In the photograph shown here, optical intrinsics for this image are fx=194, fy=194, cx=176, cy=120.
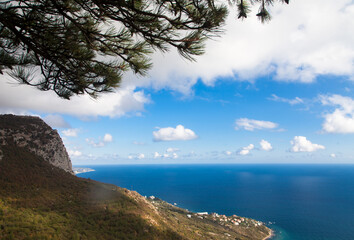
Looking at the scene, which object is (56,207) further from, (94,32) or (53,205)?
(94,32)

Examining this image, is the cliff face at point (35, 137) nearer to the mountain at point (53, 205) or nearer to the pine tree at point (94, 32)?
the mountain at point (53, 205)

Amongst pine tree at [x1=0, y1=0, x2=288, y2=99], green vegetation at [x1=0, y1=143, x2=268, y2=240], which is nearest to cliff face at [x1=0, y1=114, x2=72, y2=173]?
green vegetation at [x1=0, y1=143, x2=268, y2=240]

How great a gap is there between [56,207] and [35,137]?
16.0 metres

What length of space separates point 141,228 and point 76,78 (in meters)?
16.4

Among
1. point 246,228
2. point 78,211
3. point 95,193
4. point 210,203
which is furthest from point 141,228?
point 210,203

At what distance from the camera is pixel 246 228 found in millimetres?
58000

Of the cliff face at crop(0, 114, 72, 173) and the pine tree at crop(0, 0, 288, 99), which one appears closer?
the pine tree at crop(0, 0, 288, 99)

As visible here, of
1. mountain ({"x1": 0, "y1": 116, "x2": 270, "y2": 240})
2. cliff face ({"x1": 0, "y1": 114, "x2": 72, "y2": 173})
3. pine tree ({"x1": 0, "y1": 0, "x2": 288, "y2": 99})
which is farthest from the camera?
cliff face ({"x1": 0, "y1": 114, "x2": 72, "y2": 173})

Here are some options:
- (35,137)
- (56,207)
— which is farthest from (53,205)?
(35,137)

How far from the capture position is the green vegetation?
39.8 feet

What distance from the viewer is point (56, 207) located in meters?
16.2

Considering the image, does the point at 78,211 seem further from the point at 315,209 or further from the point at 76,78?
the point at 315,209

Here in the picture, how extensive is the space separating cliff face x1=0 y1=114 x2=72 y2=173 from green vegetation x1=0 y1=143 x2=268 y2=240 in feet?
5.64

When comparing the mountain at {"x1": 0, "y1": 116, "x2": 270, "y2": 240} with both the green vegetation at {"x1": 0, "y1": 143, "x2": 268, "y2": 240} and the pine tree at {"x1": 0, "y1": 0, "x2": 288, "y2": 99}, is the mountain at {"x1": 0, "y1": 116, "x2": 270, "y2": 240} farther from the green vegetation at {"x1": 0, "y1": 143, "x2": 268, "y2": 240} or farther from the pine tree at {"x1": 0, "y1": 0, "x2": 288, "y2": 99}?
the pine tree at {"x1": 0, "y1": 0, "x2": 288, "y2": 99}
